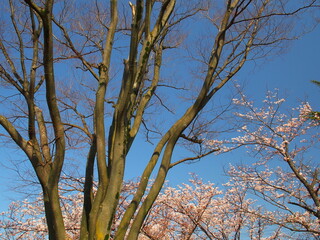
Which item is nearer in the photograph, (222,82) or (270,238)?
(222,82)

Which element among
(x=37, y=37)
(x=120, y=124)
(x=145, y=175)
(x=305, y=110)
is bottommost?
(x=145, y=175)

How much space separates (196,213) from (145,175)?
7474 mm

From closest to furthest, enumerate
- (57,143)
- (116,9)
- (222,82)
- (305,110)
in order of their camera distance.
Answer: (57,143) < (116,9) < (222,82) < (305,110)

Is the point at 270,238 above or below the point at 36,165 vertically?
above

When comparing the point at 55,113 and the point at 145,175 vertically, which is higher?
the point at 55,113

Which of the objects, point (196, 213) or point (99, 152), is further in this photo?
point (196, 213)

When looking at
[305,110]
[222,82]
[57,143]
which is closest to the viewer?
[57,143]

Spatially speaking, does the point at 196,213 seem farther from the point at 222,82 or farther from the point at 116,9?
the point at 116,9

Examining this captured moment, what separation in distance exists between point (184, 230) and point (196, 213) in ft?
2.33

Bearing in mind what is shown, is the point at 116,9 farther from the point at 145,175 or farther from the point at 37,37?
the point at 145,175

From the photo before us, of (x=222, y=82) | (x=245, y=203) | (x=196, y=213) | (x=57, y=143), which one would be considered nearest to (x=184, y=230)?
(x=196, y=213)

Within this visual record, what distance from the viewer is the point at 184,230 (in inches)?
383

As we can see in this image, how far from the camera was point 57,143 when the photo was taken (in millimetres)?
2857

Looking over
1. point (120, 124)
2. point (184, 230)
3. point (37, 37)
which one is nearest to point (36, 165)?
point (120, 124)
